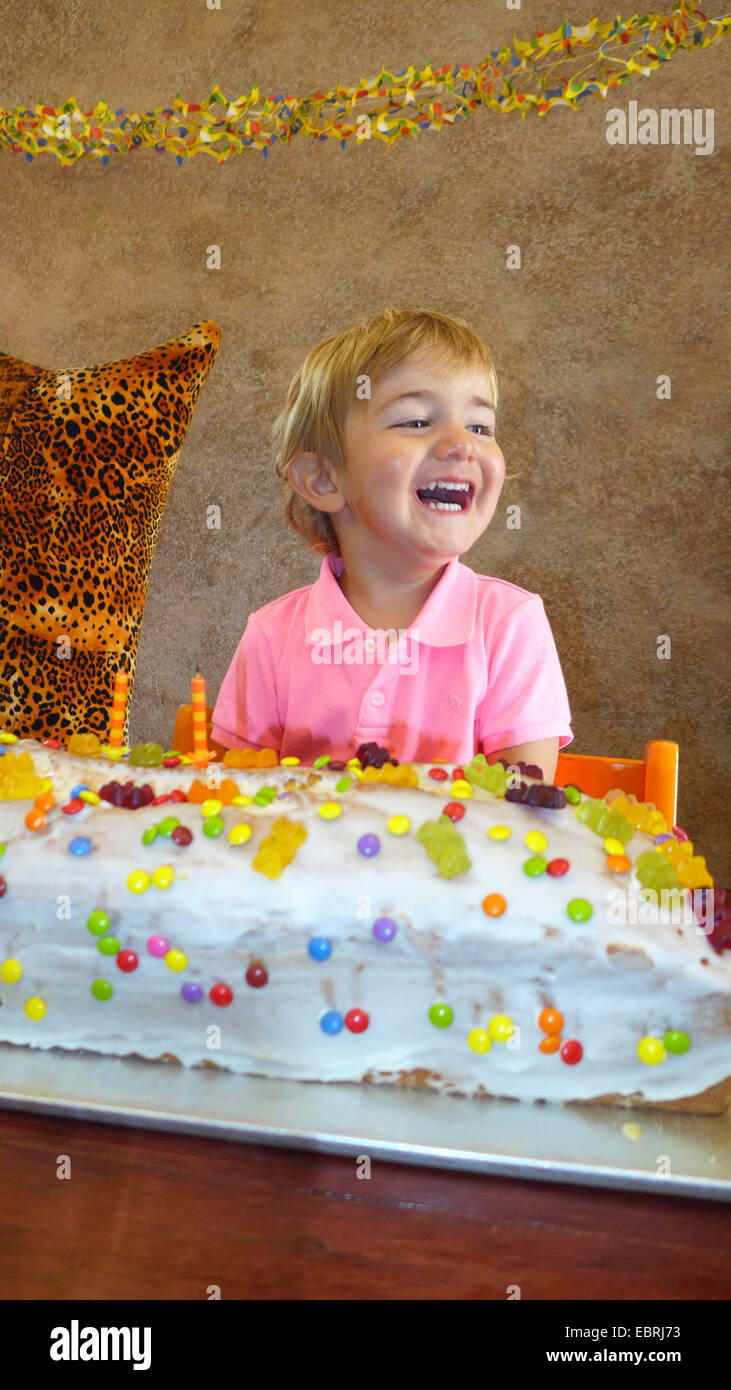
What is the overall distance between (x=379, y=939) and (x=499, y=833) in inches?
4.1

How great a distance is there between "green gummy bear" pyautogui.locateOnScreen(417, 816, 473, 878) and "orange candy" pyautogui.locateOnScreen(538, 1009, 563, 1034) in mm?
103

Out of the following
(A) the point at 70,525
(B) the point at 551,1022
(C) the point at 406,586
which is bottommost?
(B) the point at 551,1022

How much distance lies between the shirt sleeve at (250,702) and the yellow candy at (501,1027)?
0.68m

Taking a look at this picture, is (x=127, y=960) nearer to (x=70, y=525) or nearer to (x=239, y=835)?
(x=239, y=835)

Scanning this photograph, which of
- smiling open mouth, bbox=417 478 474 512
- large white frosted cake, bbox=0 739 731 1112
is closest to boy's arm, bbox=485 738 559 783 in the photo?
smiling open mouth, bbox=417 478 474 512

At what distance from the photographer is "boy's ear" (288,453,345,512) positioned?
1.19 m

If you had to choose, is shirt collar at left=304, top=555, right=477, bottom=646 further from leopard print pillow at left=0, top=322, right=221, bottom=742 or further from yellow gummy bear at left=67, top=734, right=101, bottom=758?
yellow gummy bear at left=67, top=734, right=101, bottom=758

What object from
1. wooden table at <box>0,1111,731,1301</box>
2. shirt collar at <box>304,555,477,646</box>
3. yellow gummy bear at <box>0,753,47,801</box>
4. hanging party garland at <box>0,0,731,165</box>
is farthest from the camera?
hanging party garland at <box>0,0,731,165</box>

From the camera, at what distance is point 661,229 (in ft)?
6.82

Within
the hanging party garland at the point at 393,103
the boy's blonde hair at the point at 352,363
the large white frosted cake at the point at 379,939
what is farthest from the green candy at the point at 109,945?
the hanging party garland at the point at 393,103

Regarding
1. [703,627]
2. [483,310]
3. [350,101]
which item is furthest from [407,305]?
[703,627]

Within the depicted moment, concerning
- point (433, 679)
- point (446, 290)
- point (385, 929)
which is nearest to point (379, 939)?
point (385, 929)

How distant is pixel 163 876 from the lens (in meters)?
0.65

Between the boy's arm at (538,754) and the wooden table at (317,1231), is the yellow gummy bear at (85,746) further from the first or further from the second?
the boy's arm at (538,754)
